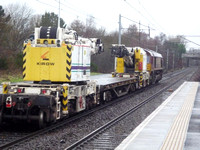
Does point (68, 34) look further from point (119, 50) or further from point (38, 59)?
point (119, 50)

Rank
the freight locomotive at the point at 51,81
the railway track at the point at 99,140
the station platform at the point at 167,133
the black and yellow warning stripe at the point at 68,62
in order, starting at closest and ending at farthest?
the station platform at the point at 167,133 → the railway track at the point at 99,140 → the freight locomotive at the point at 51,81 → the black and yellow warning stripe at the point at 68,62

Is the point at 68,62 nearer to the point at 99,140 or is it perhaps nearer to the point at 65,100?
the point at 65,100

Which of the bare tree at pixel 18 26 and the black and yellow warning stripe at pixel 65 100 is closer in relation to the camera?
the black and yellow warning stripe at pixel 65 100

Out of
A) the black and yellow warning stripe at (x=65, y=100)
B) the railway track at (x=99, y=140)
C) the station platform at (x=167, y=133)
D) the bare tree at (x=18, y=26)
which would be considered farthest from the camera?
the bare tree at (x=18, y=26)

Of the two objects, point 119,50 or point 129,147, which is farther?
point 119,50

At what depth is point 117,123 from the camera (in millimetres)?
13422

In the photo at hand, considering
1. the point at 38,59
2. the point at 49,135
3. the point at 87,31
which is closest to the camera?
the point at 49,135

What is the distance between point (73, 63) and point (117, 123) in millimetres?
2908

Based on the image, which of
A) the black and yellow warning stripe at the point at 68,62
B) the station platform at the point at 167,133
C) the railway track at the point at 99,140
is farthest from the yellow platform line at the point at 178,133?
the black and yellow warning stripe at the point at 68,62

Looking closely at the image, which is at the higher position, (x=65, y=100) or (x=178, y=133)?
(x=65, y=100)

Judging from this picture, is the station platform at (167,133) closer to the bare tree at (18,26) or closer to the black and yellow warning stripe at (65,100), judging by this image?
the black and yellow warning stripe at (65,100)

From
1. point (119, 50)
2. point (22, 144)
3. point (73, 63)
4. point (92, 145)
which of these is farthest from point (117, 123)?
point (119, 50)

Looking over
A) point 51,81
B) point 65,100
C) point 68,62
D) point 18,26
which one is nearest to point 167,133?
point 65,100

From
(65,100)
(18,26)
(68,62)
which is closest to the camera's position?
(65,100)
